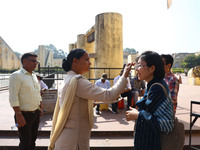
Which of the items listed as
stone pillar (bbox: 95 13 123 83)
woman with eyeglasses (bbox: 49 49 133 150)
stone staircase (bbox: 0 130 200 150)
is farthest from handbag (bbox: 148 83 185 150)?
stone pillar (bbox: 95 13 123 83)

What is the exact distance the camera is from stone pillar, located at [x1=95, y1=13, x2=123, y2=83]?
5.80 meters

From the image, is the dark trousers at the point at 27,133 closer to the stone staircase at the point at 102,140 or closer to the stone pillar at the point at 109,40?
the stone staircase at the point at 102,140

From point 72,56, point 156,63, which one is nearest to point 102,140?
point 72,56

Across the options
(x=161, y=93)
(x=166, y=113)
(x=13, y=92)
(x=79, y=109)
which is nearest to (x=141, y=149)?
(x=166, y=113)

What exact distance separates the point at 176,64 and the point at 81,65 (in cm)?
8520

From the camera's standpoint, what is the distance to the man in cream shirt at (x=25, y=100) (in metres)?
2.23

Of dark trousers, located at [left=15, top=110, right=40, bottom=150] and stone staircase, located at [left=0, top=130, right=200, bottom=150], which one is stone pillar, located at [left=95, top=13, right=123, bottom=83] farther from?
dark trousers, located at [left=15, top=110, right=40, bottom=150]

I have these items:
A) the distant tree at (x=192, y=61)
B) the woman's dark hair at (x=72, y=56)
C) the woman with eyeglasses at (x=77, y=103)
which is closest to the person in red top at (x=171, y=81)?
the woman with eyeglasses at (x=77, y=103)

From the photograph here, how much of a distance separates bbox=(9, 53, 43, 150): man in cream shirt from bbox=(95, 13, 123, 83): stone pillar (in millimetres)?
3740

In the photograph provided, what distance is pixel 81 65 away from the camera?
1.68 metres

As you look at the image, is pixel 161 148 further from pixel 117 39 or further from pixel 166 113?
pixel 117 39

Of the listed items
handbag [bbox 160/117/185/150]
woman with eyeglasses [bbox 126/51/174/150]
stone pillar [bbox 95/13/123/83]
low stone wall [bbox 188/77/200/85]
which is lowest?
low stone wall [bbox 188/77/200/85]

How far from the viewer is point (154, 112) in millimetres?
1241

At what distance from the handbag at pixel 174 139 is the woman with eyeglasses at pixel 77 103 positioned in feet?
1.79
